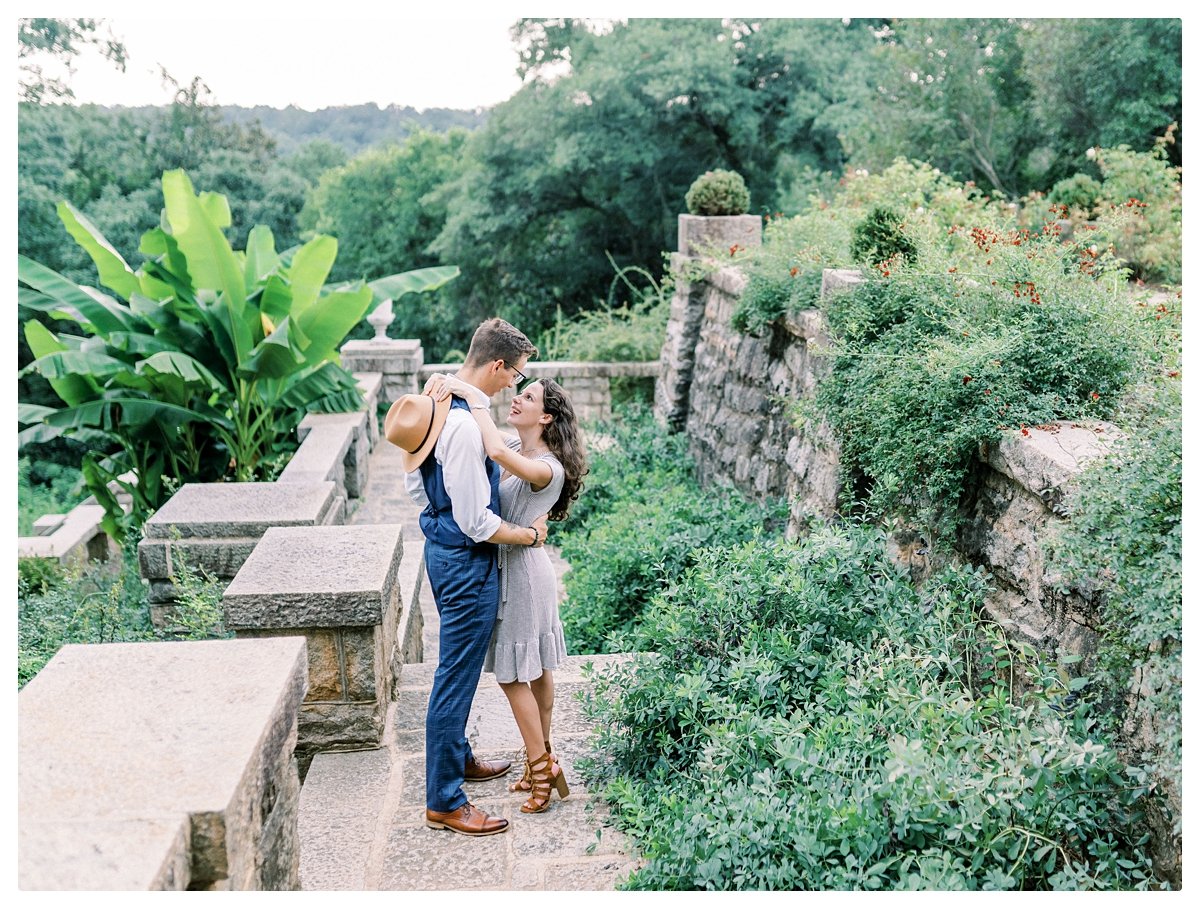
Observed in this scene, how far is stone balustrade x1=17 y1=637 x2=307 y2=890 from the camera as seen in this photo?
1.71 m

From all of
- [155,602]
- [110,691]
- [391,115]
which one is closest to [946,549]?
[110,691]

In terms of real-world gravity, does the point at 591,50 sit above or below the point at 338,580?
above

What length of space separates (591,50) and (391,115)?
579 inches

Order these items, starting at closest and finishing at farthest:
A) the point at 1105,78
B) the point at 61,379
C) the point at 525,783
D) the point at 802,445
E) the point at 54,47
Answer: the point at 525,783, the point at 802,445, the point at 61,379, the point at 1105,78, the point at 54,47

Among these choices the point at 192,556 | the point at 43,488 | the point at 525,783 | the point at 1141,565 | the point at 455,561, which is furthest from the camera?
the point at 43,488

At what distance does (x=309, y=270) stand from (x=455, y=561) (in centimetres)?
407

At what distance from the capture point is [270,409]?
681 cm

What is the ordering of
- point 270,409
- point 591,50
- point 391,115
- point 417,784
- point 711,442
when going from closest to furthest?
point 417,784 → point 270,409 → point 711,442 → point 591,50 → point 391,115

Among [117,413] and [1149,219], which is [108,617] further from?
[1149,219]

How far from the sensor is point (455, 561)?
3332mm

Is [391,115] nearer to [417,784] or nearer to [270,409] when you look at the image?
[270,409]

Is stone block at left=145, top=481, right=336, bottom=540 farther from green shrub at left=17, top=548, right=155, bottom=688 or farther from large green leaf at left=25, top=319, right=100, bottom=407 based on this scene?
large green leaf at left=25, top=319, right=100, bottom=407

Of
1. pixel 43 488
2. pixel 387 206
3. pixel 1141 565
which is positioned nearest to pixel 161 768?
pixel 1141 565

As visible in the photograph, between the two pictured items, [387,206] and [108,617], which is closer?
[108,617]
